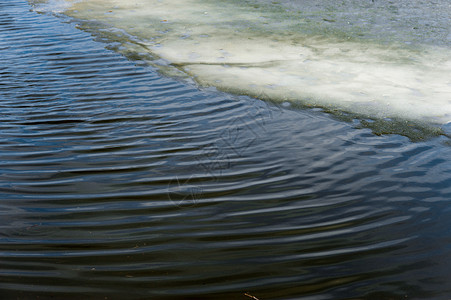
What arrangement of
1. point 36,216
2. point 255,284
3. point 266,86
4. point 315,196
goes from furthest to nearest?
1. point 266,86
2. point 315,196
3. point 36,216
4. point 255,284

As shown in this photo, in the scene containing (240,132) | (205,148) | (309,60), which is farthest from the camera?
(309,60)

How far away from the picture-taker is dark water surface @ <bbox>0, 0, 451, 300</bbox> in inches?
90.0

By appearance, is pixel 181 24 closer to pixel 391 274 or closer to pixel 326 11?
pixel 326 11

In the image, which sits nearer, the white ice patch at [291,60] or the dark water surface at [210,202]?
the dark water surface at [210,202]

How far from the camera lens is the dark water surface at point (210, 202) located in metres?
2.29

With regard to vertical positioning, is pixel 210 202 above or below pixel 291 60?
below

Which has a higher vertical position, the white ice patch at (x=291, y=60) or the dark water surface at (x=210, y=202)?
the white ice patch at (x=291, y=60)

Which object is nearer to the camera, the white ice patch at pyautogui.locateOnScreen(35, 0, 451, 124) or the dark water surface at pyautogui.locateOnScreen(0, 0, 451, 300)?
the dark water surface at pyautogui.locateOnScreen(0, 0, 451, 300)

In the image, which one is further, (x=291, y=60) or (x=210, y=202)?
(x=291, y=60)

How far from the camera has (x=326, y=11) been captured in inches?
306

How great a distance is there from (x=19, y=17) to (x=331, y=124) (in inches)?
234

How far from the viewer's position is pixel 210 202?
116 inches

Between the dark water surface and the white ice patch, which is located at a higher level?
the white ice patch

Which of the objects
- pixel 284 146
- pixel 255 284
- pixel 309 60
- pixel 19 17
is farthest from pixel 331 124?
pixel 19 17
